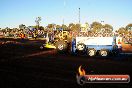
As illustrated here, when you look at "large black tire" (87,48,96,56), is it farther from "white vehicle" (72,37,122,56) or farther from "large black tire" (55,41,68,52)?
"large black tire" (55,41,68,52)

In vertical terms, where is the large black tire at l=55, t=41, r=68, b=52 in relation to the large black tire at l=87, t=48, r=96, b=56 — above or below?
above

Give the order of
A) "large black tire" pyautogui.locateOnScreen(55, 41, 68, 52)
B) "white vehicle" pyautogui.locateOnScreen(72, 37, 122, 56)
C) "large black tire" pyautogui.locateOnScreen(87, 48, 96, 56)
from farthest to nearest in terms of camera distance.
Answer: "large black tire" pyautogui.locateOnScreen(55, 41, 68, 52) < "large black tire" pyautogui.locateOnScreen(87, 48, 96, 56) < "white vehicle" pyautogui.locateOnScreen(72, 37, 122, 56)

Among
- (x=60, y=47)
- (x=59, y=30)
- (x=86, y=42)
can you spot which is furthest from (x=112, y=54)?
(x=59, y=30)

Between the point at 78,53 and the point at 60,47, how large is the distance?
6.23 ft

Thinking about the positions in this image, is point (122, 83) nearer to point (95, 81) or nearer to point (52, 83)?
point (95, 81)

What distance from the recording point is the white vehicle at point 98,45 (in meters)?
17.9

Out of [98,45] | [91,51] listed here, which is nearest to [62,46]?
[91,51]

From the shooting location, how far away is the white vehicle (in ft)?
58.6

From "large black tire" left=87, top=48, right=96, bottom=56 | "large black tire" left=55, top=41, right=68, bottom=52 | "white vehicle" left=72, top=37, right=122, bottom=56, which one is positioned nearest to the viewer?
"white vehicle" left=72, top=37, right=122, bottom=56

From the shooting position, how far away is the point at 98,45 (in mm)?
18031

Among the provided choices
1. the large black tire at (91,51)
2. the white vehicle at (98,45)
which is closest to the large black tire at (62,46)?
the white vehicle at (98,45)

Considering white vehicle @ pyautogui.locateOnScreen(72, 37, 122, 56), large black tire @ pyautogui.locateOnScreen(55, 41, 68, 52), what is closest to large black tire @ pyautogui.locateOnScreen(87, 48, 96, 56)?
white vehicle @ pyautogui.locateOnScreen(72, 37, 122, 56)

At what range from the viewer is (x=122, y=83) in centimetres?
884

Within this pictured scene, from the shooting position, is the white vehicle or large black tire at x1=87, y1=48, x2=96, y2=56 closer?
the white vehicle
